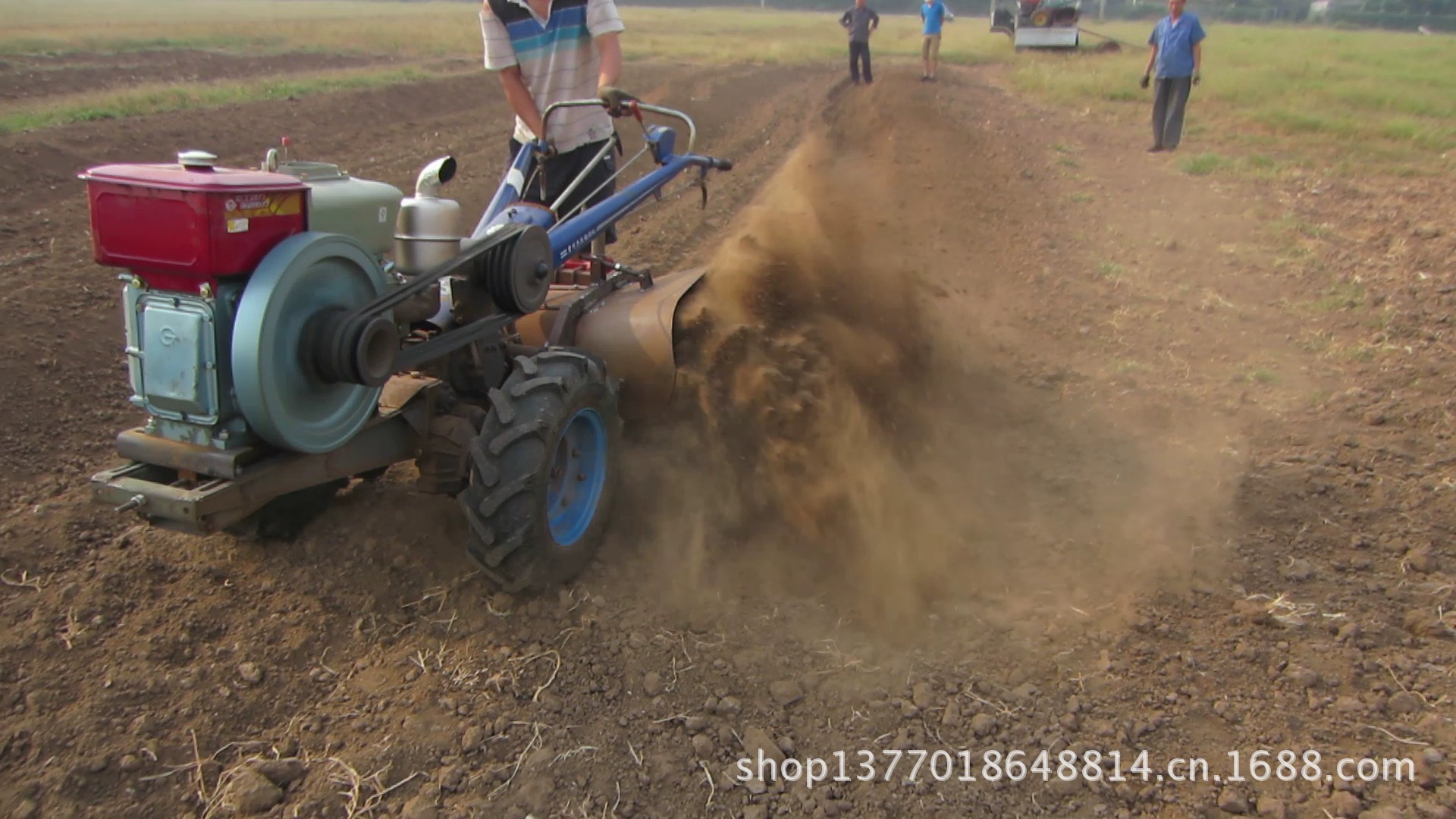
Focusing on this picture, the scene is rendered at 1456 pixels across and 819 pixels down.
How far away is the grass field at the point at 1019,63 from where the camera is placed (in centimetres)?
1272

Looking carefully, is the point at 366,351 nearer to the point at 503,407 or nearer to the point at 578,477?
the point at 503,407

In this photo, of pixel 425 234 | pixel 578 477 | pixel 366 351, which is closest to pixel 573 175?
pixel 425 234

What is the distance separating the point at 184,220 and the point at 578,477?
5.30 feet

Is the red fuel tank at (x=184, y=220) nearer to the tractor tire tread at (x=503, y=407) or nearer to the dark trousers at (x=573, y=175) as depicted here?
the tractor tire tread at (x=503, y=407)

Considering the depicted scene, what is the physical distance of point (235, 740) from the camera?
2.94 m

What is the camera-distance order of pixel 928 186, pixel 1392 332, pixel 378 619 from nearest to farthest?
pixel 378 619
pixel 1392 332
pixel 928 186

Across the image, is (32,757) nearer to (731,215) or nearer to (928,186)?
(731,215)

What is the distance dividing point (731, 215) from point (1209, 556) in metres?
5.58

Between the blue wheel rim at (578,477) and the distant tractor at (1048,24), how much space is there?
26.4 meters

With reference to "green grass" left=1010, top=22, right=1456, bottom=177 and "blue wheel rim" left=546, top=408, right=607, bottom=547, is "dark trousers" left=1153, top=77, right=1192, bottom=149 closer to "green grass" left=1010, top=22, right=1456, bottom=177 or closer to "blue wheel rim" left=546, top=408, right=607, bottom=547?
"green grass" left=1010, top=22, right=1456, bottom=177

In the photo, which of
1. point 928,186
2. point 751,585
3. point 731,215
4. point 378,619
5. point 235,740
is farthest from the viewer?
point 928,186

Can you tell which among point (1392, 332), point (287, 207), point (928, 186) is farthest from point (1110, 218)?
point (287, 207)

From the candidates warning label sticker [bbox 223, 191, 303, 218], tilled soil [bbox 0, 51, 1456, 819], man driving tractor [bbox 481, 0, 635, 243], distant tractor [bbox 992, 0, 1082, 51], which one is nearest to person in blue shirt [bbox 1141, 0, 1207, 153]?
tilled soil [bbox 0, 51, 1456, 819]

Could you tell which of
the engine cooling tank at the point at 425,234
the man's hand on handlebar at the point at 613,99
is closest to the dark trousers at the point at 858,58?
the man's hand on handlebar at the point at 613,99
